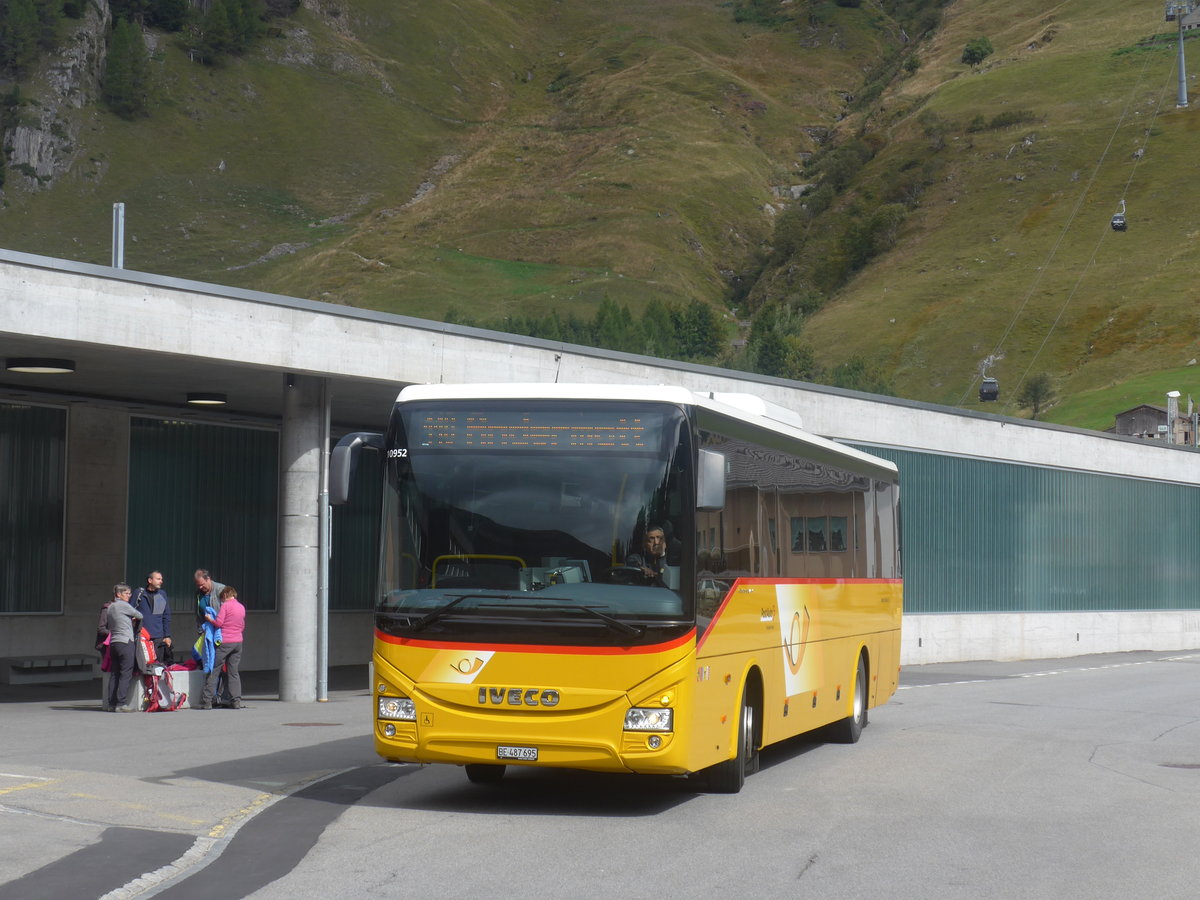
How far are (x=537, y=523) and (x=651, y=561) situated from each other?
81 centimetres

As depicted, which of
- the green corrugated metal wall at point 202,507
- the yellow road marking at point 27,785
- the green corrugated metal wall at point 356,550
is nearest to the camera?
the yellow road marking at point 27,785

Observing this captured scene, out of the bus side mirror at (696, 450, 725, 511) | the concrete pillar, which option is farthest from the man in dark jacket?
the bus side mirror at (696, 450, 725, 511)

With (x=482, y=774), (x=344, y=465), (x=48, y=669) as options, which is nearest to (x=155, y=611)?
(x=48, y=669)

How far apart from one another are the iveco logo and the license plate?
0.28 m

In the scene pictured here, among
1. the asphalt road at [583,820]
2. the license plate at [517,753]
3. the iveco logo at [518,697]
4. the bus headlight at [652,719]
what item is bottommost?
the asphalt road at [583,820]

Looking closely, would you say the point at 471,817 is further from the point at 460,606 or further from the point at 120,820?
the point at 120,820

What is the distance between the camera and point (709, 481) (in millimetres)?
10805

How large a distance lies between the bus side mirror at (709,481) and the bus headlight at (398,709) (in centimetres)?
238

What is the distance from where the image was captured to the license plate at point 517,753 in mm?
10320

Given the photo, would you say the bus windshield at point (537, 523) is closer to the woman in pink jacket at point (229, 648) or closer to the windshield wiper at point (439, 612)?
the windshield wiper at point (439, 612)

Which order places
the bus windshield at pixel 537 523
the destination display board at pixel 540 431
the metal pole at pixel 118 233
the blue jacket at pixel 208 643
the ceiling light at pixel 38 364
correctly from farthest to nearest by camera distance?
the metal pole at pixel 118 233 → the ceiling light at pixel 38 364 → the blue jacket at pixel 208 643 → the destination display board at pixel 540 431 → the bus windshield at pixel 537 523

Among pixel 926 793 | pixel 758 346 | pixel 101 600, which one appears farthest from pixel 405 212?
pixel 926 793

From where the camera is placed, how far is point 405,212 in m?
197

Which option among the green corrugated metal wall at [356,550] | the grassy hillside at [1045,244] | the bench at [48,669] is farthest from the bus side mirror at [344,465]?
the grassy hillside at [1045,244]
